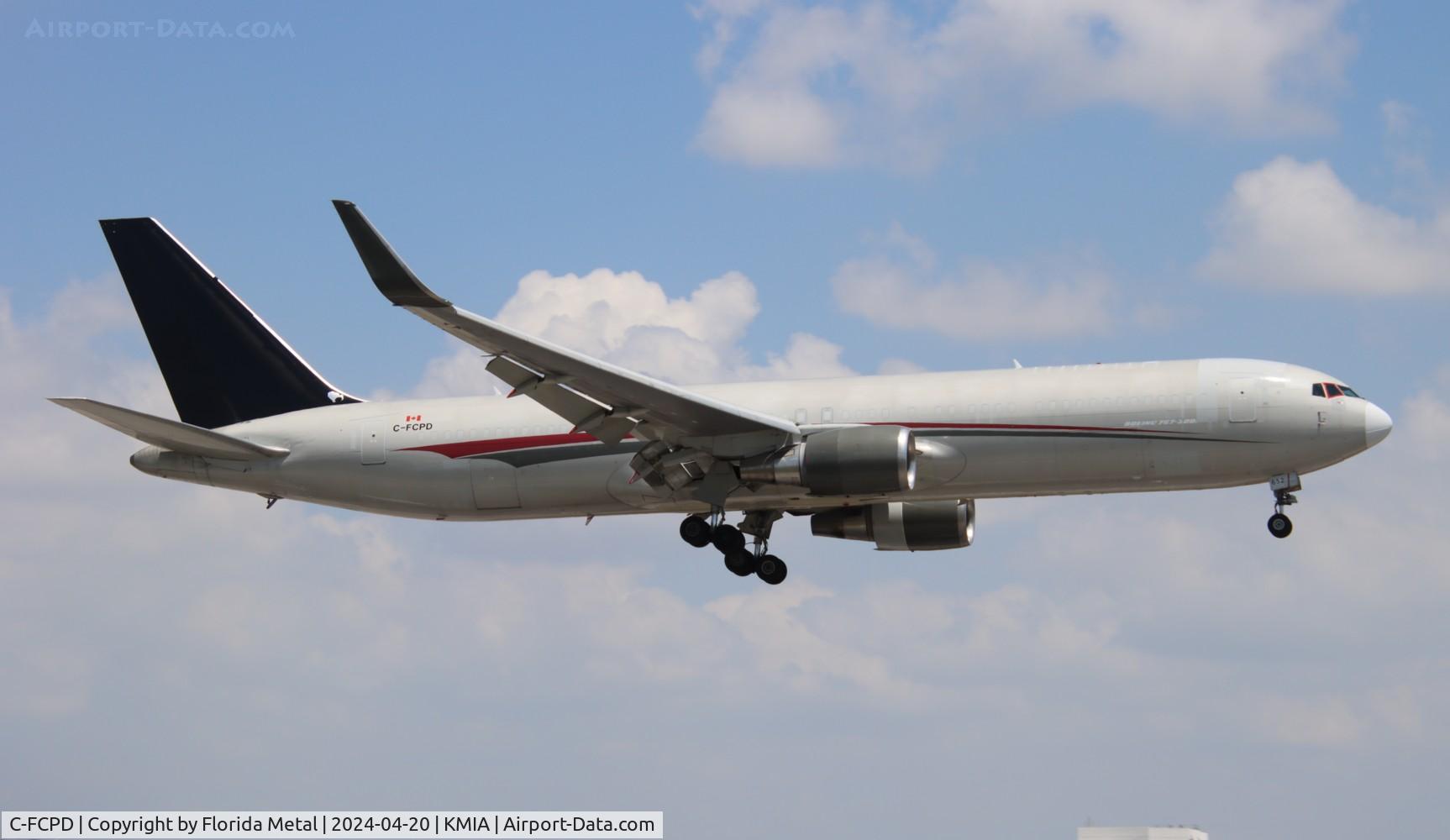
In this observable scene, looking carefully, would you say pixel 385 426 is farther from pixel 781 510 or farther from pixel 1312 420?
pixel 1312 420

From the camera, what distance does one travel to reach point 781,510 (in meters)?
46.6

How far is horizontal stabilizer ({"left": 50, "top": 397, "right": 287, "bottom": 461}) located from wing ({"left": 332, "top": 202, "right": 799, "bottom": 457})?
30.9ft

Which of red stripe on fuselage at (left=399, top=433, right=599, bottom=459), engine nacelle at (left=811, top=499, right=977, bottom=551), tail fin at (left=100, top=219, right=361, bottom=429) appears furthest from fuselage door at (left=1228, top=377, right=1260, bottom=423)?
tail fin at (left=100, top=219, right=361, bottom=429)

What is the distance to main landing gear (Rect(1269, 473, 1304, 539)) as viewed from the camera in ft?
135

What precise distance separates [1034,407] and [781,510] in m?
8.26

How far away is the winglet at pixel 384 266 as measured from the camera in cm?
3388

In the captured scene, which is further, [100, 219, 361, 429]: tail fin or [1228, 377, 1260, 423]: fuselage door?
[100, 219, 361, 429]: tail fin

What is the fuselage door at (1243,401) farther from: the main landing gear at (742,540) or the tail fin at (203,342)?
the tail fin at (203,342)

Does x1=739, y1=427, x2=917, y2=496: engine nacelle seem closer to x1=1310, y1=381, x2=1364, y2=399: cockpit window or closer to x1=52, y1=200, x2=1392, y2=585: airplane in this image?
x1=52, y1=200, x2=1392, y2=585: airplane

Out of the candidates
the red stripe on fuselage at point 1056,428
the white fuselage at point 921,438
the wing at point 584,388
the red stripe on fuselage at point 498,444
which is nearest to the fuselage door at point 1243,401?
the white fuselage at point 921,438

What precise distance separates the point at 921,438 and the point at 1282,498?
27.7ft

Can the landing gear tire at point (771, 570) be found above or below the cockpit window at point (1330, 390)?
below

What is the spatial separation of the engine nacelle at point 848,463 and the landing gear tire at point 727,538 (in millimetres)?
4079

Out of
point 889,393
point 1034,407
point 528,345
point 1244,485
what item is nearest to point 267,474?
point 528,345
